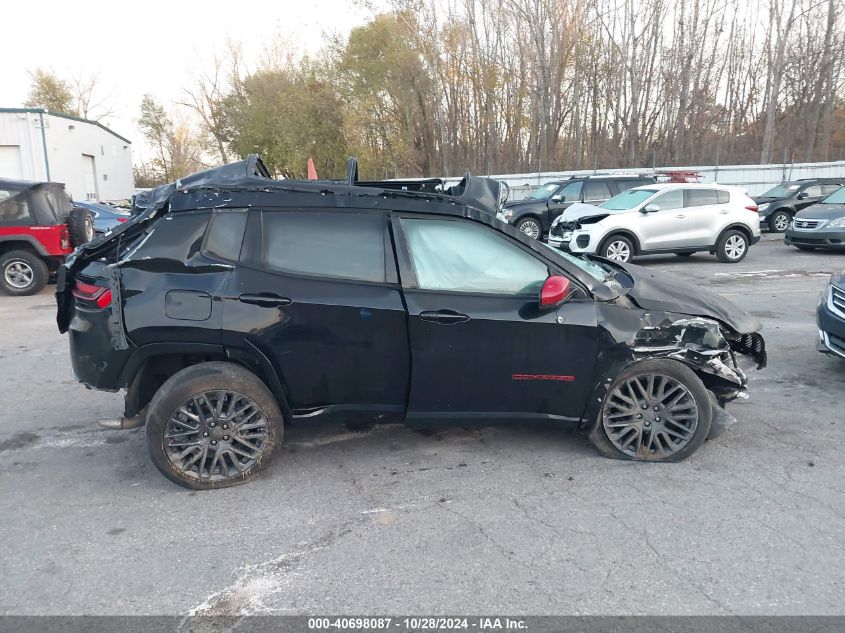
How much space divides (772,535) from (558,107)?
31.1 m

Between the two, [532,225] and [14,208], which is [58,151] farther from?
[532,225]

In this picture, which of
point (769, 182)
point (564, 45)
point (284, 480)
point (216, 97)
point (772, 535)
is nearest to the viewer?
point (772, 535)

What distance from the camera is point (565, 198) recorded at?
16.9 m

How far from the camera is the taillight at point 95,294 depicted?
3.85 metres

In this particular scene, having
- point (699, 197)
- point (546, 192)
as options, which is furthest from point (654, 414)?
point (546, 192)

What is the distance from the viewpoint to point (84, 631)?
267 centimetres

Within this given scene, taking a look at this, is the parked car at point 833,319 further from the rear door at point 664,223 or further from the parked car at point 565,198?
the parked car at point 565,198

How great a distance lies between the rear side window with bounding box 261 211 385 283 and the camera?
12.9 feet

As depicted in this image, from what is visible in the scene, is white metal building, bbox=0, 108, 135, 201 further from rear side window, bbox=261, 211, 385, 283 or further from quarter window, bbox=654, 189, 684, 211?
rear side window, bbox=261, 211, 385, 283

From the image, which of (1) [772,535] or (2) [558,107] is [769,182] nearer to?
(2) [558,107]

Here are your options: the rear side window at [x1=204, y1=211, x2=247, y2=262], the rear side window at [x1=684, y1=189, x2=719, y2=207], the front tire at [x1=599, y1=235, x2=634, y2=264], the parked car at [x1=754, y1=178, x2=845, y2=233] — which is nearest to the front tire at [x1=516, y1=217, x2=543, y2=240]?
the front tire at [x1=599, y1=235, x2=634, y2=264]

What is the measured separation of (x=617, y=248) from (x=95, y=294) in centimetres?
1128

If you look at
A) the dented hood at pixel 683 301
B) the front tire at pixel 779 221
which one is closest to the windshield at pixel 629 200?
the front tire at pixel 779 221

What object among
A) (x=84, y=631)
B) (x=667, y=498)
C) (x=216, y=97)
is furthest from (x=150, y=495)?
(x=216, y=97)
